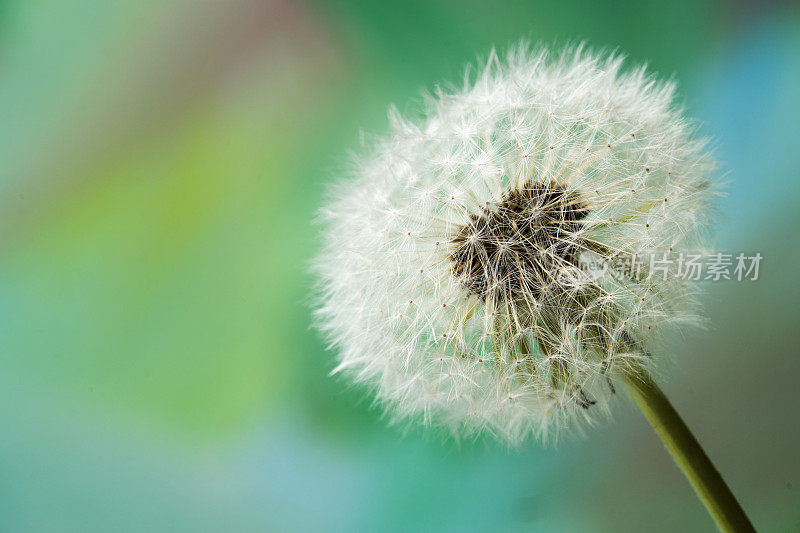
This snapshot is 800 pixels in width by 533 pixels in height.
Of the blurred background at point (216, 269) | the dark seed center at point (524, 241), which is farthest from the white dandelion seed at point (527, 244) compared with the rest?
the blurred background at point (216, 269)

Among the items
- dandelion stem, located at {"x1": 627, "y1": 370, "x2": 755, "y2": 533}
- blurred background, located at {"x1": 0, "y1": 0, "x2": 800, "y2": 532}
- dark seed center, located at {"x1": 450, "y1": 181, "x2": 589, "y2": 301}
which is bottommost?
dandelion stem, located at {"x1": 627, "y1": 370, "x2": 755, "y2": 533}

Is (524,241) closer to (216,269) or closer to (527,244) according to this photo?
(527,244)

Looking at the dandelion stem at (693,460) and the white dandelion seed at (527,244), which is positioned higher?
the white dandelion seed at (527,244)

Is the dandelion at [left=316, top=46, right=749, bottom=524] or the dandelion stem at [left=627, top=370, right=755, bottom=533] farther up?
the dandelion at [left=316, top=46, right=749, bottom=524]

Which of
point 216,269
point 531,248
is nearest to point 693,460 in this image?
point 531,248

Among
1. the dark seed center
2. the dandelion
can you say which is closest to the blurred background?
the dandelion

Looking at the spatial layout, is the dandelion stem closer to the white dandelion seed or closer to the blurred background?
the white dandelion seed

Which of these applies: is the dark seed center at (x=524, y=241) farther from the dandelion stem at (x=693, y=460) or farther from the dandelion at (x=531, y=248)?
the dandelion stem at (x=693, y=460)

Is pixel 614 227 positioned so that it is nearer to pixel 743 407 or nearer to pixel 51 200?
pixel 743 407
